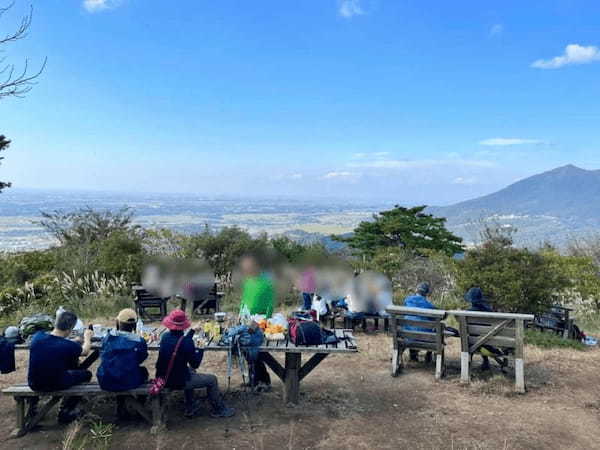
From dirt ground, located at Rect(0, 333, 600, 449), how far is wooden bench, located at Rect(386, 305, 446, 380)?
0.85 ft

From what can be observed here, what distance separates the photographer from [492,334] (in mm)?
5273

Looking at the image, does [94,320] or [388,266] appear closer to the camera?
[94,320]

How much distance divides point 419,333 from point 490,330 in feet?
2.64

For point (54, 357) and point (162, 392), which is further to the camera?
point (162, 392)

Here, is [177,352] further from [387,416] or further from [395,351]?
[395,351]

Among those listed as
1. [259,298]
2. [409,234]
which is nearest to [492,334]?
[259,298]

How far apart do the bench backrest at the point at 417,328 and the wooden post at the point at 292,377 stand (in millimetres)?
1378

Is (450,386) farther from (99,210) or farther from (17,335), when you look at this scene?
(99,210)

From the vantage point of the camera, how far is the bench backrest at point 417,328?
5.43 metres

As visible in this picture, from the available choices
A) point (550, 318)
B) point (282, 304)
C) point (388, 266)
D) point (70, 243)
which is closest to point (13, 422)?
point (282, 304)

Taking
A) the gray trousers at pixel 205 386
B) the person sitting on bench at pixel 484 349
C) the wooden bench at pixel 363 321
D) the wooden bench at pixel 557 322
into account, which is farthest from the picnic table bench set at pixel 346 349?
the wooden bench at pixel 557 322

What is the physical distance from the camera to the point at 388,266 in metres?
11.6

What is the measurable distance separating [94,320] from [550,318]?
821cm

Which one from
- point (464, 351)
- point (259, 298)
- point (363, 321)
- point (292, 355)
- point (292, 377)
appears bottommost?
point (363, 321)
